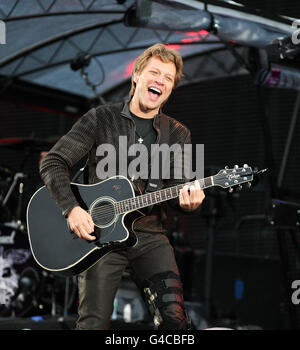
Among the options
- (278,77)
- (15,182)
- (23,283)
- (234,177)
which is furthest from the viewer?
(15,182)

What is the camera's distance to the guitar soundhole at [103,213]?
13.6 feet

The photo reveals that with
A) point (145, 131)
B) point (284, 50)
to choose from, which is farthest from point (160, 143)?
point (284, 50)

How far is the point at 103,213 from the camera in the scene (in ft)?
13.7

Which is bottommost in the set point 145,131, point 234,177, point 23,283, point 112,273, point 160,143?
point 112,273

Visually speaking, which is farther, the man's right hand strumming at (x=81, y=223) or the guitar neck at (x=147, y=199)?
the guitar neck at (x=147, y=199)

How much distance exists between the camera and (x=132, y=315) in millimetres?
8719

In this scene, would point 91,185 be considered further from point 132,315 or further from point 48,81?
point 48,81

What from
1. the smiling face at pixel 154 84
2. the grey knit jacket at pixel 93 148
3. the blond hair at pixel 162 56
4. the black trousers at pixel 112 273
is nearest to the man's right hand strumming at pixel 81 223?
the grey knit jacket at pixel 93 148

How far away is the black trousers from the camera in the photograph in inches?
154

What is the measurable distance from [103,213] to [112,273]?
0.40 m

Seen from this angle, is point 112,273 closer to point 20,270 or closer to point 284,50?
point 284,50

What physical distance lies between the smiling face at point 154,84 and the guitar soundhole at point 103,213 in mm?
675

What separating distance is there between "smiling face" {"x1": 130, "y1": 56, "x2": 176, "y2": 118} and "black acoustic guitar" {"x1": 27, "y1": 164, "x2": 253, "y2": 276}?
1.71 feet

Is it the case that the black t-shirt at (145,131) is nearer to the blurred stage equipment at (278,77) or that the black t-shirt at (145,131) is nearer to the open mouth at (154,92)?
the open mouth at (154,92)
